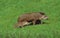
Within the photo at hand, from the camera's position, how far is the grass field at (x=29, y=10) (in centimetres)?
1072

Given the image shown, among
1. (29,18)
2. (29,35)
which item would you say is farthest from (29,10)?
(29,35)

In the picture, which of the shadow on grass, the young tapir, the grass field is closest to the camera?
the shadow on grass

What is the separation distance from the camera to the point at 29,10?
563 inches

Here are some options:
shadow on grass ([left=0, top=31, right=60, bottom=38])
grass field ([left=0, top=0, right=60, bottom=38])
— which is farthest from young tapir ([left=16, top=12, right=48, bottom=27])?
shadow on grass ([left=0, top=31, right=60, bottom=38])

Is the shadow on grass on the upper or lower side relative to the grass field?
upper

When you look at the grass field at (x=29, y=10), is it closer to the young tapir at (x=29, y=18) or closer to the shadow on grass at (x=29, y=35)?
the shadow on grass at (x=29, y=35)

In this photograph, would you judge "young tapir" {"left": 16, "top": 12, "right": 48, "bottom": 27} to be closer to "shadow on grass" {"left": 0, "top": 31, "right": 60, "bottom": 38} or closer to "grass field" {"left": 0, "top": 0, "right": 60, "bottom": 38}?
"grass field" {"left": 0, "top": 0, "right": 60, "bottom": 38}

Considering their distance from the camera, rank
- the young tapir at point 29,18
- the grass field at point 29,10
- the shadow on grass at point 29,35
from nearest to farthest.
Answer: the shadow on grass at point 29,35, the grass field at point 29,10, the young tapir at point 29,18

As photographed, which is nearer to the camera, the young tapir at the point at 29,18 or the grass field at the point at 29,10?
the grass field at the point at 29,10

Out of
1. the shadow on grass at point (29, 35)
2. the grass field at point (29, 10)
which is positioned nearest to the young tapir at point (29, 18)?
the grass field at point (29, 10)

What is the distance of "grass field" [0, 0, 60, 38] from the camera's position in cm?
1072

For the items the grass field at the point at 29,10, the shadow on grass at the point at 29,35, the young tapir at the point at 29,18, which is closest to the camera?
the shadow on grass at the point at 29,35

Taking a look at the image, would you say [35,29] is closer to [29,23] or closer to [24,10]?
[29,23]

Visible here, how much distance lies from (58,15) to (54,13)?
42 cm
